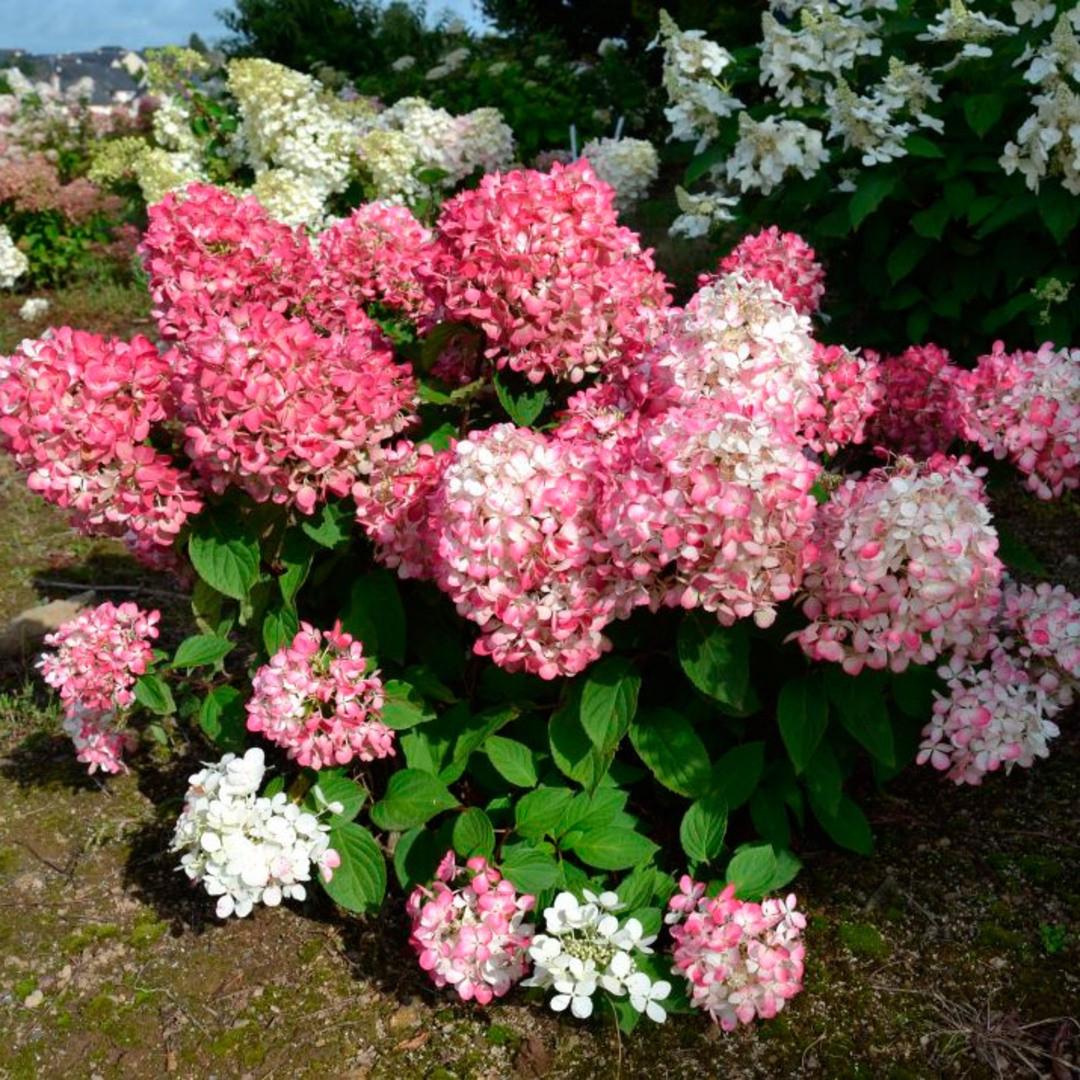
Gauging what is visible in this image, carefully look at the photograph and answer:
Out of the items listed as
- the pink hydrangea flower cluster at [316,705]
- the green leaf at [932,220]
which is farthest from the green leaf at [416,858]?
the green leaf at [932,220]

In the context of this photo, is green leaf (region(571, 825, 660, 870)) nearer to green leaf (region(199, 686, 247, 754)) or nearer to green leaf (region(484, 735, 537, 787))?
green leaf (region(484, 735, 537, 787))

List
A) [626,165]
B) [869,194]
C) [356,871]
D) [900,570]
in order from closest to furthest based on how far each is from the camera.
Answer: [900,570], [356,871], [869,194], [626,165]

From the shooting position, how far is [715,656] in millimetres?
1779

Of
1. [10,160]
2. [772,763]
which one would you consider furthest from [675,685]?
[10,160]

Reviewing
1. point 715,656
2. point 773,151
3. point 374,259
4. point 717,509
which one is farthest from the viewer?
point 773,151

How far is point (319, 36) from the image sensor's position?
40.7 feet

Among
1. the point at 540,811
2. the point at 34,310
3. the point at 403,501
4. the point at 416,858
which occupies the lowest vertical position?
the point at 34,310

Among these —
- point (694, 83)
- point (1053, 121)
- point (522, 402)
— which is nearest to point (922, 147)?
point (1053, 121)

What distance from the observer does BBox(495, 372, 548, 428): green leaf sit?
212cm

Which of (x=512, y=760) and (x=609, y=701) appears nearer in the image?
(x=609, y=701)

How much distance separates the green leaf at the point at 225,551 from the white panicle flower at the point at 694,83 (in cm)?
245

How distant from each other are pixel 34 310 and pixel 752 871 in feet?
20.7

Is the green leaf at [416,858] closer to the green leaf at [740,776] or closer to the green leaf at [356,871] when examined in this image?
the green leaf at [356,871]

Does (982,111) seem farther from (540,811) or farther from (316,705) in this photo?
(316,705)
